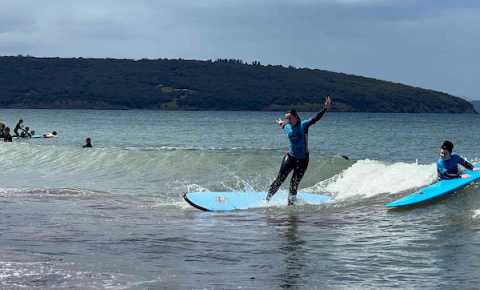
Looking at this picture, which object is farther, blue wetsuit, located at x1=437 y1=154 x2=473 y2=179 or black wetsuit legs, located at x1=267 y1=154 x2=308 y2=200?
black wetsuit legs, located at x1=267 y1=154 x2=308 y2=200

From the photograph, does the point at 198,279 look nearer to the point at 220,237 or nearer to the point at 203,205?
the point at 220,237

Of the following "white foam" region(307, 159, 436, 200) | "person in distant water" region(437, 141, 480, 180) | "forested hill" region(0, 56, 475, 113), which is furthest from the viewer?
"forested hill" region(0, 56, 475, 113)

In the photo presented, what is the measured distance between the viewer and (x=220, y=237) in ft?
37.4

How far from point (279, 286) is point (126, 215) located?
6340 millimetres

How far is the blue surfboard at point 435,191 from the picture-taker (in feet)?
45.3

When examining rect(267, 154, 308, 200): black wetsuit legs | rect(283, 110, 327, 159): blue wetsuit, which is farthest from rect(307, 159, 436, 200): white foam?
rect(283, 110, 327, 159): blue wetsuit

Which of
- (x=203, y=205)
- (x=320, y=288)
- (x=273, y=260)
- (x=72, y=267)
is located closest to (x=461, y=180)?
(x=203, y=205)

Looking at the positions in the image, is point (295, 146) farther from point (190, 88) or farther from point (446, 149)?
point (190, 88)

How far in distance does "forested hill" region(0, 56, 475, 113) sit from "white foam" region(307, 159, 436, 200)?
474 feet

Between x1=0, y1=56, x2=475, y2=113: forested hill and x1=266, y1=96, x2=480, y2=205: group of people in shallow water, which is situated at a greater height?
x1=0, y1=56, x2=475, y2=113: forested hill

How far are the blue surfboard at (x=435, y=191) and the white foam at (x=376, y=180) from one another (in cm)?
227

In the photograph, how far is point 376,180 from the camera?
1852cm

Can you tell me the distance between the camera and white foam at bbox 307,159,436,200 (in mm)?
17188

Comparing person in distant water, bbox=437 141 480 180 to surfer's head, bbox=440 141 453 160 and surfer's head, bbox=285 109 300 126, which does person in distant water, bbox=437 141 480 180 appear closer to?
surfer's head, bbox=440 141 453 160
